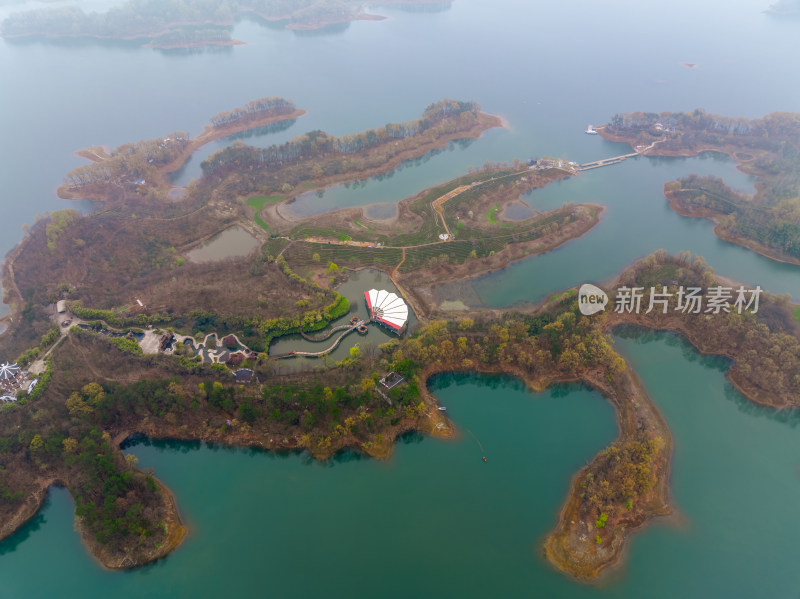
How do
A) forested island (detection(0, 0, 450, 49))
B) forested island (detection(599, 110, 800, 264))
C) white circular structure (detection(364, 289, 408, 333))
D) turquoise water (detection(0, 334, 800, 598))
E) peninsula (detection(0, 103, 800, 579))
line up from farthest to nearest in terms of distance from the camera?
forested island (detection(0, 0, 450, 49)) < forested island (detection(599, 110, 800, 264)) < white circular structure (detection(364, 289, 408, 333)) < peninsula (detection(0, 103, 800, 579)) < turquoise water (detection(0, 334, 800, 598))

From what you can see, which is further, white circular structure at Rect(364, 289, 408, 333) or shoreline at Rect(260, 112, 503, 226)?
shoreline at Rect(260, 112, 503, 226)

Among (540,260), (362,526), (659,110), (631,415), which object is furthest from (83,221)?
(659,110)

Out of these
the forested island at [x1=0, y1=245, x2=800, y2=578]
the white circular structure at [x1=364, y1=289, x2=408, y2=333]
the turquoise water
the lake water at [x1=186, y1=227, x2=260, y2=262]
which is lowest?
the turquoise water

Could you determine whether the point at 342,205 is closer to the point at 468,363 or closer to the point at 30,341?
the point at 468,363

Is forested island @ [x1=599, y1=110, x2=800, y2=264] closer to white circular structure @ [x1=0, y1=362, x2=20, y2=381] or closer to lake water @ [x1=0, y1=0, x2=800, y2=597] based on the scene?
lake water @ [x1=0, y1=0, x2=800, y2=597]

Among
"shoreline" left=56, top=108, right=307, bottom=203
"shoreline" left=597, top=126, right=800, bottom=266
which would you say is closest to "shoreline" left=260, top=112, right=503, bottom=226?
"shoreline" left=56, top=108, right=307, bottom=203

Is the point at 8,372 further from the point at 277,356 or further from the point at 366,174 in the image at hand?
the point at 366,174

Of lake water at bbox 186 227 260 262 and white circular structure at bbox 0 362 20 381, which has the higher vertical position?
lake water at bbox 186 227 260 262
